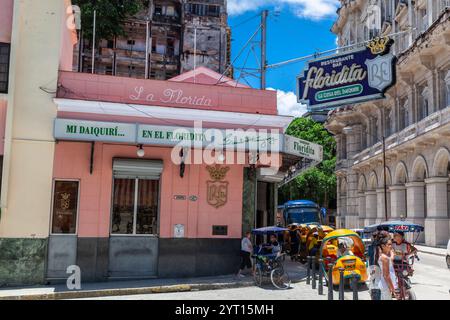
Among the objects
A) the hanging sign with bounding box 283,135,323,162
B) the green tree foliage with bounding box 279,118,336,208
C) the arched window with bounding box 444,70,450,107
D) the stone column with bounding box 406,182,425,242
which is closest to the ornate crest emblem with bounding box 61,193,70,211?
the hanging sign with bounding box 283,135,323,162

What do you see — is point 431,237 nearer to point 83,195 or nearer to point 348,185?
point 348,185

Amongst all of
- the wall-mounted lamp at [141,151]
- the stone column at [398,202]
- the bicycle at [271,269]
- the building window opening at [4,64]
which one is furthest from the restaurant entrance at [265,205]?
the stone column at [398,202]

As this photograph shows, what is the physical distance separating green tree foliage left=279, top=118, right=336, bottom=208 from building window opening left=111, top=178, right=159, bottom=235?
38.9 metres

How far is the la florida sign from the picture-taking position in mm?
14469

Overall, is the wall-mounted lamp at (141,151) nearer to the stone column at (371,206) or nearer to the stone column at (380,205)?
the stone column at (380,205)

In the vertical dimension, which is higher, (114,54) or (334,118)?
(114,54)

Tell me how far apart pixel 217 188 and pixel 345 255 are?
457 cm

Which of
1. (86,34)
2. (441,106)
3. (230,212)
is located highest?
(86,34)

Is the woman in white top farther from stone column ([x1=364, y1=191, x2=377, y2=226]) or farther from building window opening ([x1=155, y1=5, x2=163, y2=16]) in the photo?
building window opening ([x1=155, y1=5, x2=163, y2=16])

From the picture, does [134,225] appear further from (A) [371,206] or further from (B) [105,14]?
(A) [371,206]

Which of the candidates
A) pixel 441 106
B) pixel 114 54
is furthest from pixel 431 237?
pixel 114 54

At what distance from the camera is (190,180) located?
14664 mm

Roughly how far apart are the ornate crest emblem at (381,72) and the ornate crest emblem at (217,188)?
5.32 meters
